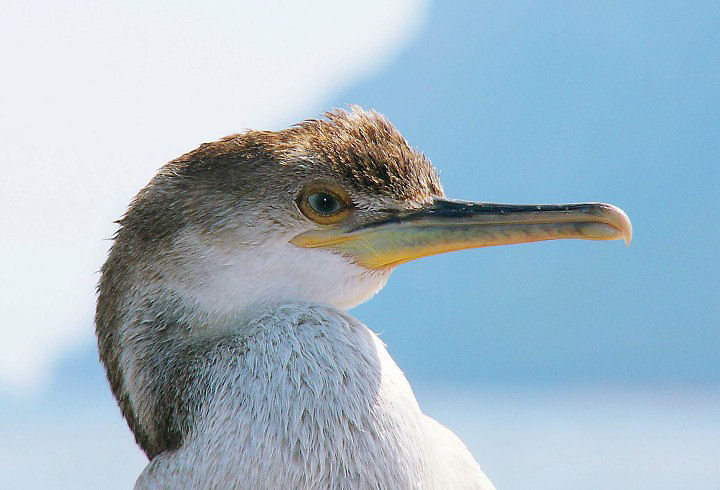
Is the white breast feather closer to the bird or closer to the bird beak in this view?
the bird

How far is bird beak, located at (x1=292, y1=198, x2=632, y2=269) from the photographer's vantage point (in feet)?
7.38

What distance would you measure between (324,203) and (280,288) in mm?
271

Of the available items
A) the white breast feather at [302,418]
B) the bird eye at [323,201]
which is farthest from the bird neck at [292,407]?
the bird eye at [323,201]

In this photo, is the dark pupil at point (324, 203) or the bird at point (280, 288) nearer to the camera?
the bird at point (280, 288)

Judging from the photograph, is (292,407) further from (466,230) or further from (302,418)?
(466,230)

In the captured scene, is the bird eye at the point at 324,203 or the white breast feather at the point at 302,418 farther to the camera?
the bird eye at the point at 324,203

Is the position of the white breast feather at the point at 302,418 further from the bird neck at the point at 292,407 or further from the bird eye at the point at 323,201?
the bird eye at the point at 323,201

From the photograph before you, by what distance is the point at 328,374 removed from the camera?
2.05 meters

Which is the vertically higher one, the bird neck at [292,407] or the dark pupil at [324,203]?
the dark pupil at [324,203]

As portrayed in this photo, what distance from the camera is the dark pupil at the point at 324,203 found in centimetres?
223

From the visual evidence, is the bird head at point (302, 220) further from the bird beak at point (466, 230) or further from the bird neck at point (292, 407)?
the bird neck at point (292, 407)

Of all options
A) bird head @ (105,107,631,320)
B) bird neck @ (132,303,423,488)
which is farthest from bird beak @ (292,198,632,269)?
bird neck @ (132,303,423,488)

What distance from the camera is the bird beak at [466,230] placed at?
225cm

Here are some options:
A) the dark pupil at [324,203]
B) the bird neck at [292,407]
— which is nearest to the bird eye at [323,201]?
the dark pupil at [324,203]
